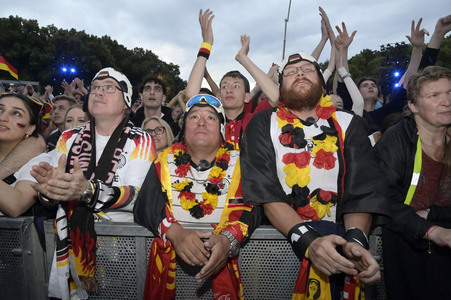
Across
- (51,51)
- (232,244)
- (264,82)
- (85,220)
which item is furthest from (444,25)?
(51,51)

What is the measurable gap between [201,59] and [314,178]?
7.45 ft

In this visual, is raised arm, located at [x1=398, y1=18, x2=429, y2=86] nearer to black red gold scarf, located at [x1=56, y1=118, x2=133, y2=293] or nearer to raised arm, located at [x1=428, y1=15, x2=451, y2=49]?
raised arm, located at [x1=428, y1=15, x2=451, y2=49]

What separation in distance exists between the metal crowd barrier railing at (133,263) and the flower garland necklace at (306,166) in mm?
360

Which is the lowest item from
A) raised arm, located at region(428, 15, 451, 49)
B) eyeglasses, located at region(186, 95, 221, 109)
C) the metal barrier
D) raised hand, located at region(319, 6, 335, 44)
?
the metal barrier

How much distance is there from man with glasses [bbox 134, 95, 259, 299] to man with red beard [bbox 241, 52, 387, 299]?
0.22 m

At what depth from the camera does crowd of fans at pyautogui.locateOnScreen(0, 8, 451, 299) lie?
85.1 inches

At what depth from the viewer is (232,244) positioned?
7.00 ft

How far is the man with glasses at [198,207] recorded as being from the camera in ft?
6.99

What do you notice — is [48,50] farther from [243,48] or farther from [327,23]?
[243,48]

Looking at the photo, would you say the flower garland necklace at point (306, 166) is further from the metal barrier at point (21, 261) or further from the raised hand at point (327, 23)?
the raised hand at point (327, 23)

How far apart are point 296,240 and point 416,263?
3.25 feet

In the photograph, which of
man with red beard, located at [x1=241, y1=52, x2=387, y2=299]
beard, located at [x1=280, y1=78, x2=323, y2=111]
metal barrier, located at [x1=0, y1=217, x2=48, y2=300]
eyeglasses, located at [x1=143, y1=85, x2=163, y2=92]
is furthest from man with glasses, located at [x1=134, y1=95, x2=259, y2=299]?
eyeglasses, located at [x1=143, y1=85, x2=163, y2=92]

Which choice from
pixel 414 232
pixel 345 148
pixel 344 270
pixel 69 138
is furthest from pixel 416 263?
pixel 69 138

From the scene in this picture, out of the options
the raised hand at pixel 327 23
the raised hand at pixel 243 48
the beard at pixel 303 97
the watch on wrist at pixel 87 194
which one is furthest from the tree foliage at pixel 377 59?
the watch on wrist at pixel 87 194
